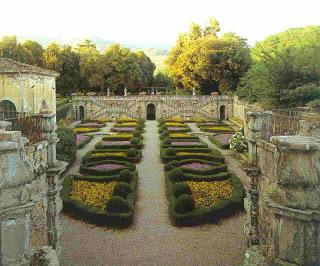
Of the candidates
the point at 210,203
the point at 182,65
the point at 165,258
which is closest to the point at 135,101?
the point at 182,65

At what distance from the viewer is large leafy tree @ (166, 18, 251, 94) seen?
54.1 metres

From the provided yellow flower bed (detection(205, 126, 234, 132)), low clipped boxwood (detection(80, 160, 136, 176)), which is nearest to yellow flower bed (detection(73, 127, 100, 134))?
yellow flower bed (detection(205, 126, 234, 132))

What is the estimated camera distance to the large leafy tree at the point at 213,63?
2130 inches

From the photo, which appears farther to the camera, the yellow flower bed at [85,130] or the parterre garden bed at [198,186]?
the yellow flower bed at [85,130]

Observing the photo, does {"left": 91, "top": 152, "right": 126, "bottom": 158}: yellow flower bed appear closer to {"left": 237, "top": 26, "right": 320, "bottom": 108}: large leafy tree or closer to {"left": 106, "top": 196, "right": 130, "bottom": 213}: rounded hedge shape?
{"left": 237, "top": 26, "right": 320, "bottom": 108}: large leafy tree

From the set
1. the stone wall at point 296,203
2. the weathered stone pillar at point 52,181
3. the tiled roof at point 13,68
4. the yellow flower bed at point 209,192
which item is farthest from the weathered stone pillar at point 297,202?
the tiled roof at point 13,68

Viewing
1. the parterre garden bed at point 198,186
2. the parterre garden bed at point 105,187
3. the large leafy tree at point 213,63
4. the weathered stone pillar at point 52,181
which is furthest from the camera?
the large leafy tree at point 213,63

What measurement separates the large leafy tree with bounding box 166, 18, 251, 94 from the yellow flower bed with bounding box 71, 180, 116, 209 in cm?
3701

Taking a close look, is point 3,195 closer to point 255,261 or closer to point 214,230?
point 255,261

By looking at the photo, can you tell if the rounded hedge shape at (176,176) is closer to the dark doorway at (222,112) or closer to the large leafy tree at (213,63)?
the dark doorway at (222,112)

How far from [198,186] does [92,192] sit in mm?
4892

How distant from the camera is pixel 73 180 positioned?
2102cm

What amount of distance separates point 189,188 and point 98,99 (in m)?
37.6

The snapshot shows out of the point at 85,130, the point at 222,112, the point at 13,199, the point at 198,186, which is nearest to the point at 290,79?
the point at 198,186
